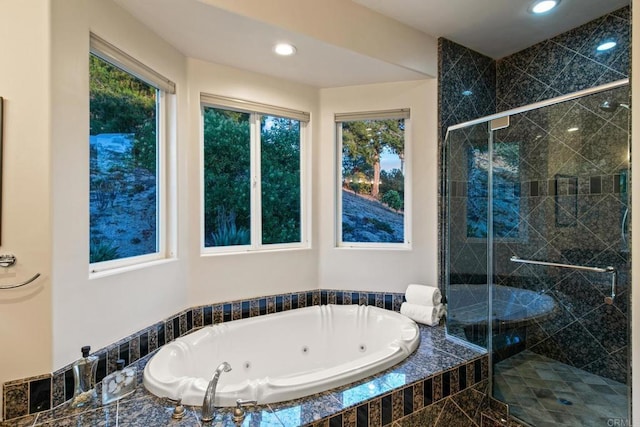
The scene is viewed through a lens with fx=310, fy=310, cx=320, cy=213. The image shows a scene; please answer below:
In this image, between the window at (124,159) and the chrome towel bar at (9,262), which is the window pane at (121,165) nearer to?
the window at (124,159)

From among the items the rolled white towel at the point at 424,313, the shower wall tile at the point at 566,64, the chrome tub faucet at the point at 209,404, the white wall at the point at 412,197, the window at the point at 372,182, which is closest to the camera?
the chrome tub faucet at the point at 209,404

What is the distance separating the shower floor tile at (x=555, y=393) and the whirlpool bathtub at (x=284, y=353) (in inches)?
26.8

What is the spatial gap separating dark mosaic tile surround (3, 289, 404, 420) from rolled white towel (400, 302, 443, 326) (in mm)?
179

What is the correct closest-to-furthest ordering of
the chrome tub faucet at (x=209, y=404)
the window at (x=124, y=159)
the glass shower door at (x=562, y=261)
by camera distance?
the chrome tub faucet at (x=209, y=404) < the window at (x=124, y=159) < the glass shower door at (x=562, y=261)

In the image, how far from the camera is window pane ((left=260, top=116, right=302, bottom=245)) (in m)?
2.62

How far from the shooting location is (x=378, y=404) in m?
1.46

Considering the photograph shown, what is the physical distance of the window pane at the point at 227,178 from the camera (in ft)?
7.87

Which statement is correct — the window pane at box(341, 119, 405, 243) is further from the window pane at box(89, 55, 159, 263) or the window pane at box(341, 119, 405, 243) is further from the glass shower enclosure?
the window pane at box(89, 55, 159, 263)

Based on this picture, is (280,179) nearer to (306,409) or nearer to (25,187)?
(25,187)

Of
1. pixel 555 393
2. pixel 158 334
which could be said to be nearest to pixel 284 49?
pixel 158 334

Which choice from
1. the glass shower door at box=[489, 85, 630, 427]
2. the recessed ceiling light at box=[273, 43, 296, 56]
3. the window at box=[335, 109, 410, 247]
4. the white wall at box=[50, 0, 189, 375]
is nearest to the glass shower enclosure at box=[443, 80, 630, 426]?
the glass shower door at box=[489, 85, 630, 427]

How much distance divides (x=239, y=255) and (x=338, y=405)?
1361mm

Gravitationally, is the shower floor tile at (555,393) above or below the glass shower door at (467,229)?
below

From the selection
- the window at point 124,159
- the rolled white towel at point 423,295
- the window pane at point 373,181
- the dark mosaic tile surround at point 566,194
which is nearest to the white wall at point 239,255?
the window at point 124,159
